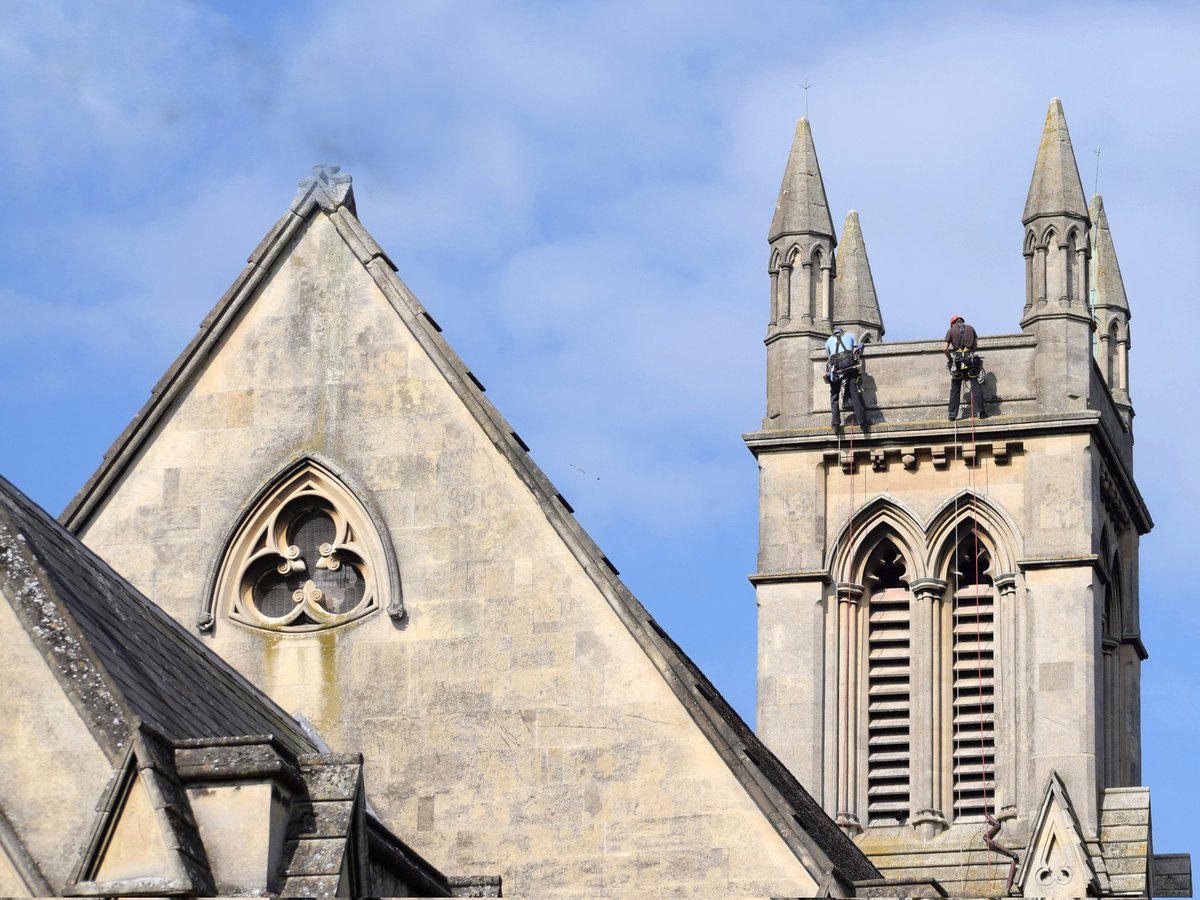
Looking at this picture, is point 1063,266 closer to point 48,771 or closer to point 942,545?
point 942,545

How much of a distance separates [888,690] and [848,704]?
56 centimetres

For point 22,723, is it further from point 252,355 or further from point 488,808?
point 252,355

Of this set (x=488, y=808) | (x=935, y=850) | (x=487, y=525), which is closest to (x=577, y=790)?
(x=488, y=808)

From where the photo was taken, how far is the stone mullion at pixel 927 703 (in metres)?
41.3

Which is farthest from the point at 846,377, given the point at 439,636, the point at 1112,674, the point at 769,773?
the point at 439,636

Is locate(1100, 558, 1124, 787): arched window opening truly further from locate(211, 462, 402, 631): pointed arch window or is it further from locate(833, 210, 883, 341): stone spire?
locate(211, 462, 402, 631): pointed arch window

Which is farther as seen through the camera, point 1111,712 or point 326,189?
point 1111,712

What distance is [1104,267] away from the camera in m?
49.3

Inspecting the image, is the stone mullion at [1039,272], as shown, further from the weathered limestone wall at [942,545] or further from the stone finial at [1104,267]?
the stone finial at [1104,267]

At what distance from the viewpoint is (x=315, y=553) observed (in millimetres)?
21172

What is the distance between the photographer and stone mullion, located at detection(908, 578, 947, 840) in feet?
136

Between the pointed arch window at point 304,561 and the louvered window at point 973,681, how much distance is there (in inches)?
843

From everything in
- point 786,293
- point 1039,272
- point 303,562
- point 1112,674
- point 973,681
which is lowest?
point 303,562

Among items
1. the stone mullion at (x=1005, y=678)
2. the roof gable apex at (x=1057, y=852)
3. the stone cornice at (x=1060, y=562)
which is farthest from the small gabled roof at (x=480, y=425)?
the stone cornice at (x=1060, y=562)
